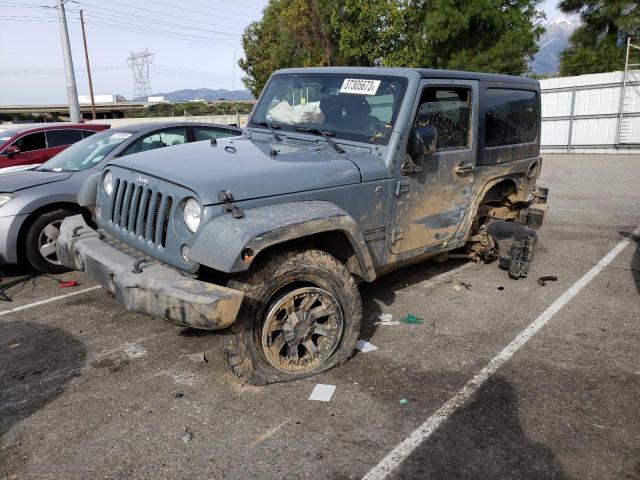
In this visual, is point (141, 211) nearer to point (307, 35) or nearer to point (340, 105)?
point (340, 105)

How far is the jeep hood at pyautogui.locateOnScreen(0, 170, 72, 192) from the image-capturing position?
5.39m

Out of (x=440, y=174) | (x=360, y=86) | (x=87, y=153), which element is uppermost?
(x=360, y=86)

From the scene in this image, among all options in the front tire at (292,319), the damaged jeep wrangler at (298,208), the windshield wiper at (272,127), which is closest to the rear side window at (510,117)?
the damaged jeep wrangler at (298,208)

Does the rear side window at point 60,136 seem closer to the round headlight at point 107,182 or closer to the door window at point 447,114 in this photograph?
the round headlight at point 107,182

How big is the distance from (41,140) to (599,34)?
23443 millimetres

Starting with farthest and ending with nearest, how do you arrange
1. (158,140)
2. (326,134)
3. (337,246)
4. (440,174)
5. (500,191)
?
(158,140) < (500,191) < (440,174) < (326,134) < (337,246)

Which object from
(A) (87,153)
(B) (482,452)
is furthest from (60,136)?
(B) (482,452)

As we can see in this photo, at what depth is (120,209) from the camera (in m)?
3.66

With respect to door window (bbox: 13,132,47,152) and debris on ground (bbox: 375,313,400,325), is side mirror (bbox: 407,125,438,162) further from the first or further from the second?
door window (bbox: 13,132,47,152)

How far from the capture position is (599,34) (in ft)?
74.1

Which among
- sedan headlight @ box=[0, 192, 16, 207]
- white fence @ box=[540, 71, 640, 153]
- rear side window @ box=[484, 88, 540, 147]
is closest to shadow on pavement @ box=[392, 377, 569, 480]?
rear side window @ box=[484, 88, 540, 147]

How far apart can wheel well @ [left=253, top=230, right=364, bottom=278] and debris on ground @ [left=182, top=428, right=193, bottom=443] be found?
4.34 feet

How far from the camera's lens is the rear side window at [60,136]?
9094mm

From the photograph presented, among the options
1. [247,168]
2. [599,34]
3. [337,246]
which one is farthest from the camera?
[599,34]
